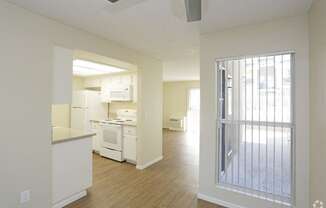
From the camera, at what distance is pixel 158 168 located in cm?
381

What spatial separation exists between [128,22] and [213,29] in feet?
3.84

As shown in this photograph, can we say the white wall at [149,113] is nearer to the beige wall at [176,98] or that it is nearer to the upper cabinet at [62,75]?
the upper cabinet at [62,75]

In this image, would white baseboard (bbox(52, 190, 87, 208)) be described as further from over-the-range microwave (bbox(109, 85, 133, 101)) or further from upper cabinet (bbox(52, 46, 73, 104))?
over-the-range microwave (bbox(109, 85, 133, 101))

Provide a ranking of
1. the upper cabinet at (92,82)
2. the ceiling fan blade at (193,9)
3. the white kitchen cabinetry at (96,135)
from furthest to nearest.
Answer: the upper cabinet at (92,82), the white kitchen cabinetry at (96,135), the ceiling fan blade at (193,9)

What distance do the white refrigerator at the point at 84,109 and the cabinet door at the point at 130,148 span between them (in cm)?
147

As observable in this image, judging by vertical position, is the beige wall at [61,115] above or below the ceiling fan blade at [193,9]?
below

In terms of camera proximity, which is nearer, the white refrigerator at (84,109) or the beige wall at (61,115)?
the white refrigerator at (84,109)

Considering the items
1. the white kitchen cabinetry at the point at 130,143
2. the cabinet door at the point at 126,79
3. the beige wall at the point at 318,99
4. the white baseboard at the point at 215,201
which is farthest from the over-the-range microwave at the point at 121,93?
the beige wall at the point at 318,99

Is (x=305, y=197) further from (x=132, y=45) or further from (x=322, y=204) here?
(x=132, y=45)

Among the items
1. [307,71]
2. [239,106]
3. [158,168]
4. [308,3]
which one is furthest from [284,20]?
[158,168]

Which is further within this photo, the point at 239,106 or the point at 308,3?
the point at 239,106

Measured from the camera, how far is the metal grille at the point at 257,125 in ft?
7.10

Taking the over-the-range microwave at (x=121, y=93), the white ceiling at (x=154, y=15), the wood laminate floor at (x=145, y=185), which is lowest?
the wood laminate floor at (x=145, y=185)

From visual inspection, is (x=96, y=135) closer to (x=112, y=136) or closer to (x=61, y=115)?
(x=112, y=136)
